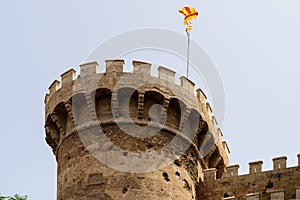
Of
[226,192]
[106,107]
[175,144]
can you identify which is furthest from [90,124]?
[226,192]

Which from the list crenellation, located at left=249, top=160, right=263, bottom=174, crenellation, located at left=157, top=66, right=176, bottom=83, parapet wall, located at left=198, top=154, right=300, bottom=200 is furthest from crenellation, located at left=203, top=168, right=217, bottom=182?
crenellation, located at left=157, top=66, right=176, bottom=83

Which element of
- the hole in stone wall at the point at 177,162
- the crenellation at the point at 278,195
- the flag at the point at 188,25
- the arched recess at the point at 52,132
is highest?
the flag at the point at 188,25

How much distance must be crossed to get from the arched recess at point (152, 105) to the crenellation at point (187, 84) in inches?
36.3

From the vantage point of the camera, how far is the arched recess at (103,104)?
25.3 m

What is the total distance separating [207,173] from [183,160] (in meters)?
1.28

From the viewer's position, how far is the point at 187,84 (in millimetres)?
26156

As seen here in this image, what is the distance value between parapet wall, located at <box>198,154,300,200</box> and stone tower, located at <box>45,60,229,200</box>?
0.34 metres

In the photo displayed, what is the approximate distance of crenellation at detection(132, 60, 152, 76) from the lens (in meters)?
25.4

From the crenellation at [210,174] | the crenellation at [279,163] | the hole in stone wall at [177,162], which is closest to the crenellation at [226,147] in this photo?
the crenellation at [210,174]

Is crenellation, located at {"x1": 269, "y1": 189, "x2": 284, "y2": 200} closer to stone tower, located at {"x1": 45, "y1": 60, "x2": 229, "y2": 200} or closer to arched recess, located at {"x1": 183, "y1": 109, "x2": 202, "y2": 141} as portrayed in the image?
stone tower, located at {"x1": 45, "y1": 60, "x2": 229, "y2": 200}

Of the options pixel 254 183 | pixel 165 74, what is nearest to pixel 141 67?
pixel 165 74

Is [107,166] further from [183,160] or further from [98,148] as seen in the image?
[183,160]

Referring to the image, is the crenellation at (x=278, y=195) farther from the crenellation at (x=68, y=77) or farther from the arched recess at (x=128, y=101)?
the crenellation at (x=68, y=77)

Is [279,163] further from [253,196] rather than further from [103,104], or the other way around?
[103,104]
